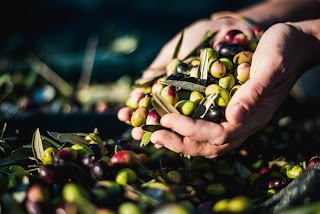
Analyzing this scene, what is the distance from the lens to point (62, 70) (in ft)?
13.5

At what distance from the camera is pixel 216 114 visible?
1.78 m

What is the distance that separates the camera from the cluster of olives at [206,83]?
6.08ft

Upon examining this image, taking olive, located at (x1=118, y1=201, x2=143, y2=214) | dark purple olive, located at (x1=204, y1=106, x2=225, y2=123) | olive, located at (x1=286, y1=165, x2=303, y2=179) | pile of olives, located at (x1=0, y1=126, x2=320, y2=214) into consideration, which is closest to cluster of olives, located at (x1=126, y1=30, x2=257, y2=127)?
dark purple olive, located at (x1=204, y1=106, x2=225, y2=123)

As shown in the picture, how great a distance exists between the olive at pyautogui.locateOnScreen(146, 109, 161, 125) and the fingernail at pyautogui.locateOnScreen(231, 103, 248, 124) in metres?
0.33

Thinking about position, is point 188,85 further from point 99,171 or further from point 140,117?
point 99,171

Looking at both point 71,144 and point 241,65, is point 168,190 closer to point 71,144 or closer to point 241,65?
point 71,144

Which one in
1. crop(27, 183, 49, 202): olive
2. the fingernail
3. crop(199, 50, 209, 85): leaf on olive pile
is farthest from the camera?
crop(199, 50, 209, 85): leaf on olive pile

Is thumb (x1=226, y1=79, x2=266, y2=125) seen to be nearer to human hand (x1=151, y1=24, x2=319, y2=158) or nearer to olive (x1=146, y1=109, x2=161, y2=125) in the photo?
human hand (x1=151, y1=24, x2=319, y2=158)

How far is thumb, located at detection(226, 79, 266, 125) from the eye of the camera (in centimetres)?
170

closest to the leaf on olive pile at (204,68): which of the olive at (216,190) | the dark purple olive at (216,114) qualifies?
the dark purple olive at (216,114)

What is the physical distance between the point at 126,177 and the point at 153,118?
0.36 meters

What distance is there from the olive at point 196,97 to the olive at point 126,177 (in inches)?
17.9

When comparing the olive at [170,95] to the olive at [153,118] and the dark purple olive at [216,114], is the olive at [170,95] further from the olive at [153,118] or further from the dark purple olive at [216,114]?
the dark purple olive at [216,114]

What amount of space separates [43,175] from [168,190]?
45 cm
